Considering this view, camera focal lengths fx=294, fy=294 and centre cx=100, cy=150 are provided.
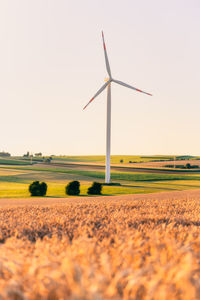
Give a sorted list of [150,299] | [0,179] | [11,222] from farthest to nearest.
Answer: [0,179]
[11,222]
[150,299]

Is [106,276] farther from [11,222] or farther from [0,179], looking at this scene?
[0,179]

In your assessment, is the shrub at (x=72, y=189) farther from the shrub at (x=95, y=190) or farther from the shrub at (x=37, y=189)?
the shrub at (x=37, y=189)

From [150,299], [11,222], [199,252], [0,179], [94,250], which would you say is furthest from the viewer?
[0,179]

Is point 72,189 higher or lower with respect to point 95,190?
higher

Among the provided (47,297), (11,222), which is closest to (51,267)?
(47,297)

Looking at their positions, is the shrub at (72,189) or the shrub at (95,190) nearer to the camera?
the shrub at (72,189)

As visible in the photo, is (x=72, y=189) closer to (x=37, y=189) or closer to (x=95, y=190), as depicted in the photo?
(x=95, y=190)

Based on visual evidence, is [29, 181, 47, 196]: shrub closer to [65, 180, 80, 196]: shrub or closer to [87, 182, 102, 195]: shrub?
[65, 180, 80, 196]: shrub

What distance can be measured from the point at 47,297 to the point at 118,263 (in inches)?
31.2

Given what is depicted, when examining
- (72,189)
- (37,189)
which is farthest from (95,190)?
(37,189)

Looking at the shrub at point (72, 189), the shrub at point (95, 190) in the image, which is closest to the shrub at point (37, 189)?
the shrub at point (72, 189)

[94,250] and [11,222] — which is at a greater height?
[94,250]

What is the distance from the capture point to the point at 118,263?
2738mm

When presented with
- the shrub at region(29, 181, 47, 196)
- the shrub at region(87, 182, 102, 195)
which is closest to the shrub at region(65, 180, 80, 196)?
the shrub at region(87, 182, 102, 195)
